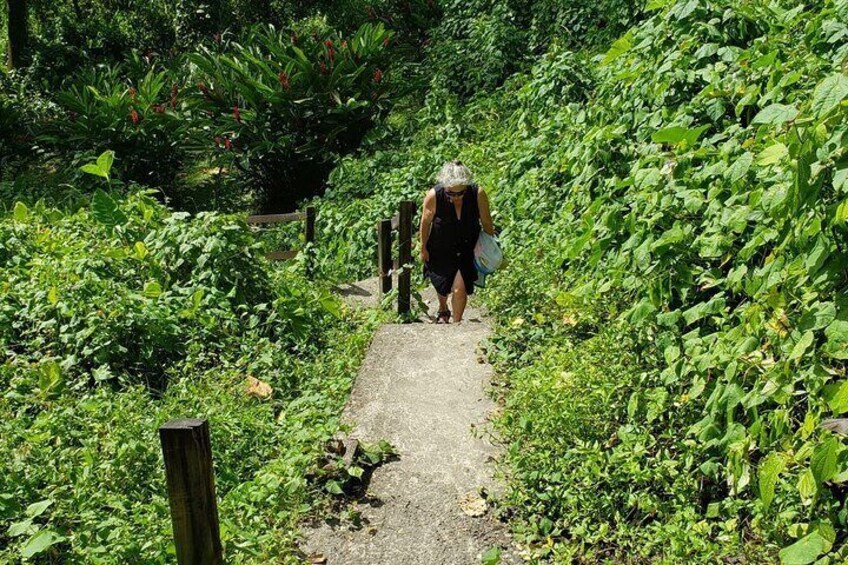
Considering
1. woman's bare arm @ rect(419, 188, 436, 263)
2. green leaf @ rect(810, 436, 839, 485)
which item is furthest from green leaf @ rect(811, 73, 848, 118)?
woman's bare arm @ rect(419, 188, 436, 263)

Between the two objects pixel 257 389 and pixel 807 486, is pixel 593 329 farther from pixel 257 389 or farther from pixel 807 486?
pixel 807 486

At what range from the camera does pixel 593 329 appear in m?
5.48

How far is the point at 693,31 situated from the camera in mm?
5504

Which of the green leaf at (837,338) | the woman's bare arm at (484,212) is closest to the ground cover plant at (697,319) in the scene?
the green leaf at (837,338)

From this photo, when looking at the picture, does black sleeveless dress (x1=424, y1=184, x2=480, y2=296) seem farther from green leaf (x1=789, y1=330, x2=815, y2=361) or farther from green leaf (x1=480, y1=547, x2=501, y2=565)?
green leaf (x1=789, y1=330, x2=815, y2=361)

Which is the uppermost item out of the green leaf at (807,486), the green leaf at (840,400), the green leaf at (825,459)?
the green leaf at (840,400)

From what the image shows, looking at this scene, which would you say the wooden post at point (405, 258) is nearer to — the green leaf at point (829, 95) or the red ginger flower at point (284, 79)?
the green leaf at point (829, 95)

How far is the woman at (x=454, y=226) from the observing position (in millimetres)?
6805

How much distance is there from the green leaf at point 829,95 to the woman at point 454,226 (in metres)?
4.19

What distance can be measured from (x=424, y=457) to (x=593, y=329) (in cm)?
155

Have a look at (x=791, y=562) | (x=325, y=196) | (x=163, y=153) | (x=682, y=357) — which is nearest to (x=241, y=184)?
(x=163, y=153)

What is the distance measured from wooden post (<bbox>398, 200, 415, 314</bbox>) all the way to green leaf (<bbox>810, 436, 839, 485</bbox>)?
4788 mm

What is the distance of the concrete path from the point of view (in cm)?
406

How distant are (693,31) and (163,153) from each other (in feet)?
34.2
